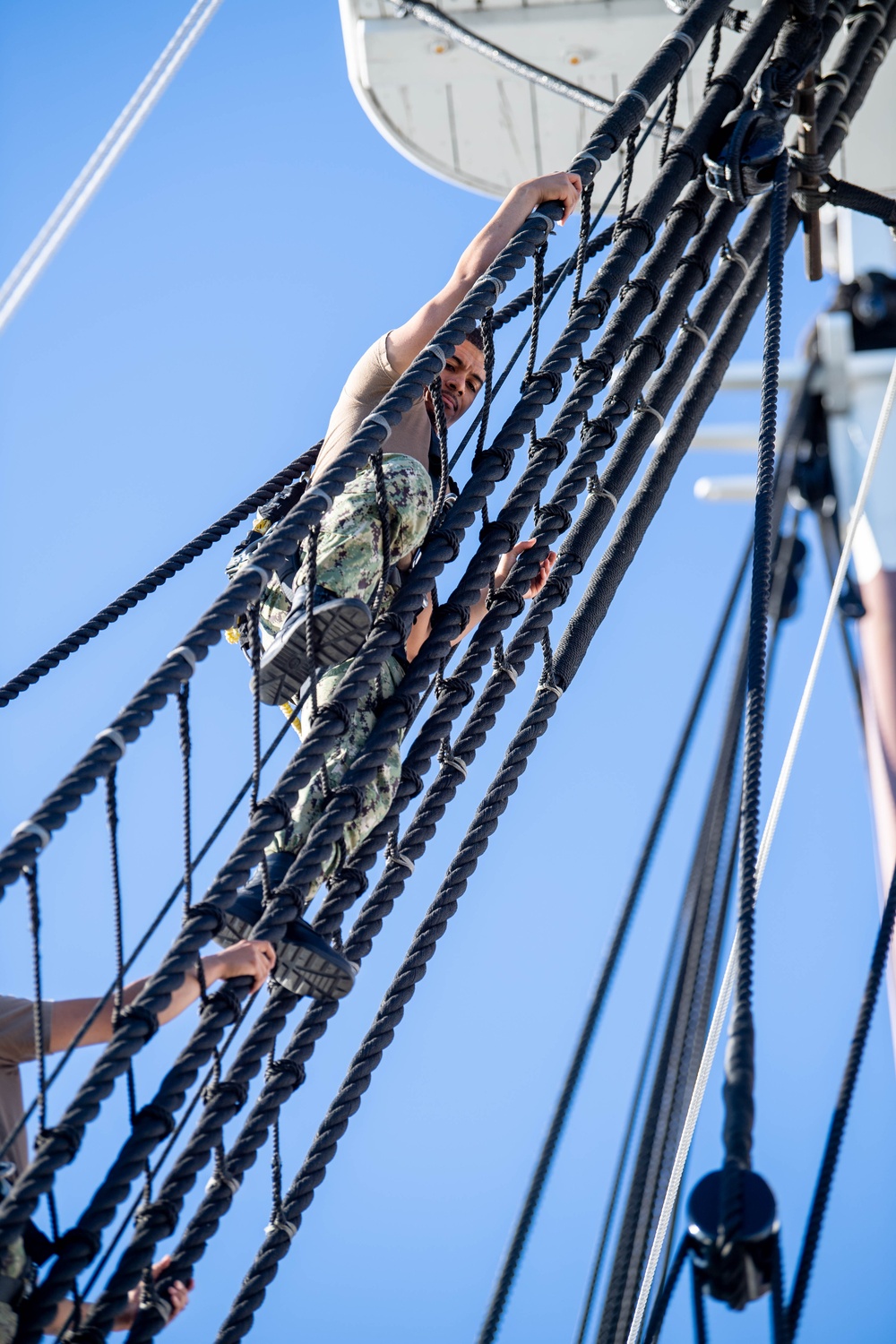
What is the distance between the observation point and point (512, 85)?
557 centimetres

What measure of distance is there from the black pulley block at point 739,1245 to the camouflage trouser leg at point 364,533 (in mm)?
1293

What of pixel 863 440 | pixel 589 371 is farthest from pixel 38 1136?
pixel 863 440

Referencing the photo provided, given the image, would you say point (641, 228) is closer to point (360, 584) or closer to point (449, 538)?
point (449, 538)

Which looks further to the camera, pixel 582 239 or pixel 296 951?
pixel 582 239

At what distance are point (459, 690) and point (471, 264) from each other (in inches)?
35.9

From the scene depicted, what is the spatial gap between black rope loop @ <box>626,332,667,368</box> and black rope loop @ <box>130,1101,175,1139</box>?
208 cm

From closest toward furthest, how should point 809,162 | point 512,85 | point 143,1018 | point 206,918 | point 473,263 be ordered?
1. point 143,1018
2. point 206,918
3. point 473,263
4. point 809,162
5. point 512,85

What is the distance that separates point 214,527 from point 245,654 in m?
0.95

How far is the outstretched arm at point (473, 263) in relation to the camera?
330cm

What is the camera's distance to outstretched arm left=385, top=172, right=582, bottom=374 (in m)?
3.30

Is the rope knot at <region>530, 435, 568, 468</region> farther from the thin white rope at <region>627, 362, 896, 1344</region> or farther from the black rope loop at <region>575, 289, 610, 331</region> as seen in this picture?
the thin white rope at <region>627, 362, 896, 1344</region>

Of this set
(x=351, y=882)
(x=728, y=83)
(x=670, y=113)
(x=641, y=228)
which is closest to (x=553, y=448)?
(x=641, y=228)

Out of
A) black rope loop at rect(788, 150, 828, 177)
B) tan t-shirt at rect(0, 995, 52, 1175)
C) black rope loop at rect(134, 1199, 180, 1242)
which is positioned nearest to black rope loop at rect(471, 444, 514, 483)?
tan t-shirt at rect(0, 995, 52, 1175)

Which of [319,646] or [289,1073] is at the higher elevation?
[319,646]
